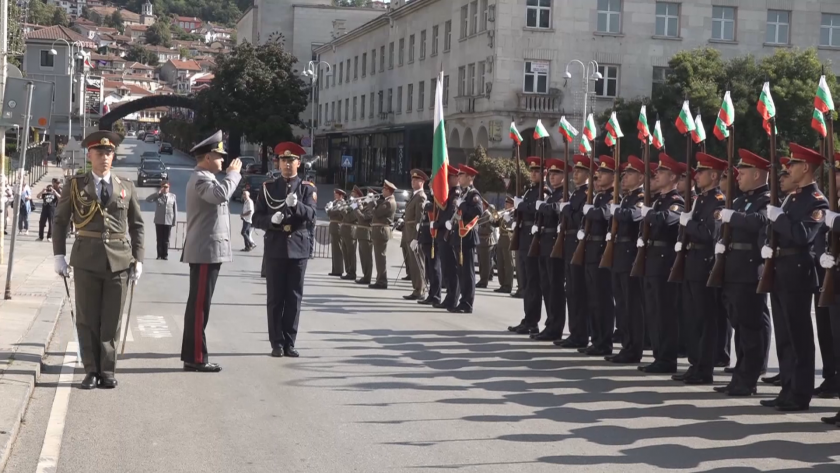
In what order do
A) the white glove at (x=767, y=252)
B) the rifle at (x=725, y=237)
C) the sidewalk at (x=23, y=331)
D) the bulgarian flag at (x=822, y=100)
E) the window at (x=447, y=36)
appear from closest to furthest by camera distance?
the sidewalk at (x=23, y=331), the bulgarian flag at (x=822, y=100), the white glove at (x=767, y=252), the rifle at (x=725, y=237), the window at (x=447, y=36)

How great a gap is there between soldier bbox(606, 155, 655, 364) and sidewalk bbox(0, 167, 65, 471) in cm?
586

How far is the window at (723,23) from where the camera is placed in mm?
50000

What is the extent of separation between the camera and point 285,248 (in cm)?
1123

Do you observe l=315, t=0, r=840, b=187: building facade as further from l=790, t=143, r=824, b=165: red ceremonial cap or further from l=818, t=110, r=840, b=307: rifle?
l=818, t=110, r=840, b=307: rifle

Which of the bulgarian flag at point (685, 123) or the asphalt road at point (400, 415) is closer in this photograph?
the asphalt road at point (400, 415)

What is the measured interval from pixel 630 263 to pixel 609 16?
39571mm

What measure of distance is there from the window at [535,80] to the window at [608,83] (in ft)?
7.83

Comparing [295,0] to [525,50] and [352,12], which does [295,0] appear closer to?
[352,12]

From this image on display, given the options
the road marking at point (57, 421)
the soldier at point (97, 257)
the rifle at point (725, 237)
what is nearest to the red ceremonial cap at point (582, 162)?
the rifle at point (725, 237)

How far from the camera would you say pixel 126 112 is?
113 m

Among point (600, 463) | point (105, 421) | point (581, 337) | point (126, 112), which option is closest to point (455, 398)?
point (600, 463)

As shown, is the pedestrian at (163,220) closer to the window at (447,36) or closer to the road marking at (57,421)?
the road marking at (57,421)

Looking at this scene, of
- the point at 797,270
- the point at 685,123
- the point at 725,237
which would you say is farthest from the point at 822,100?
the point at 685,123

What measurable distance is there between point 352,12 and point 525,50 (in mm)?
48118
